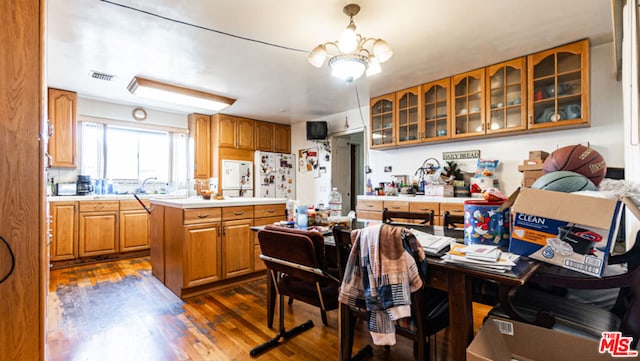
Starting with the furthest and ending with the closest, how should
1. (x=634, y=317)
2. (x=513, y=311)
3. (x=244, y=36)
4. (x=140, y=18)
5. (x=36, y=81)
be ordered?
(x=244, y=36) → (x=140, y=18) → (x=36, y=81) → (x=513, y=311) → (x=634, y=317)

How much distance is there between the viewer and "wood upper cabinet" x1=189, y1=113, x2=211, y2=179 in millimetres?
5270

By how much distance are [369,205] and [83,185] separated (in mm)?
4177

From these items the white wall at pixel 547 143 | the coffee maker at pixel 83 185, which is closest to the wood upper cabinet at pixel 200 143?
the coffee maker at pixel 83 185

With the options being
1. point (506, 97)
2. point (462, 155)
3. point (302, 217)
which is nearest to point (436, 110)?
point (462, 155)

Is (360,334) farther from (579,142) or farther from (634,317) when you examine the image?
(579,142)

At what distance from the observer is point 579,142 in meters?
2.89

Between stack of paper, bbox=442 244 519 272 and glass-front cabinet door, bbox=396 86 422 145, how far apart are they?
2869 millimetres

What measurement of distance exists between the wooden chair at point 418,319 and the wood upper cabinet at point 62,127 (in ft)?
15.3

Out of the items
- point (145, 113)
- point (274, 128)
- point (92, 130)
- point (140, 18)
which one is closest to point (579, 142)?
point (140, 18)

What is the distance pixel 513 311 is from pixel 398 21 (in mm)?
2137

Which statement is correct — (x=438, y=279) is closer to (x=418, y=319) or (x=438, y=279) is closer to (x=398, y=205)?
Answer: (x=418, y=319)

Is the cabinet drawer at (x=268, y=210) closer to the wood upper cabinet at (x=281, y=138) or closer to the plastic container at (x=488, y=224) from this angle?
the plastic container at (x=488, y=224)

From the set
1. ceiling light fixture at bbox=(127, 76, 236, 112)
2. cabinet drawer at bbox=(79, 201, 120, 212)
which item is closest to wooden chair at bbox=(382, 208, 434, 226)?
ceiling light fixture at bbox=(127, 76, 236, 112)

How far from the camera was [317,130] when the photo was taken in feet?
17.7
